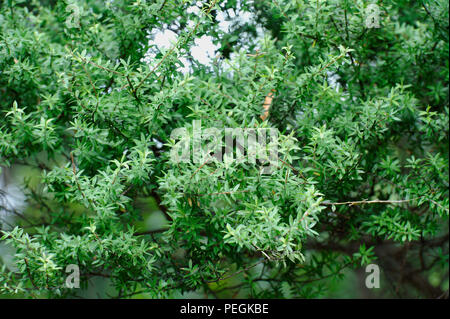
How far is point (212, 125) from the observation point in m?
2.63

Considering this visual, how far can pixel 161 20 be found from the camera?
8.97 feet

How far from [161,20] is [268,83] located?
2.41ft

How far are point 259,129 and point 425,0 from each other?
1474mm

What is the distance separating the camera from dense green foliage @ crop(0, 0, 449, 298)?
2410mm

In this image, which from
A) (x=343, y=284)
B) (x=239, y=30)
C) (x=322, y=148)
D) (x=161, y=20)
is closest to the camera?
(x=322, y=148)

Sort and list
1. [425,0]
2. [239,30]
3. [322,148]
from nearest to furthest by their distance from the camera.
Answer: [322,148] < [425,0] < [239,30]

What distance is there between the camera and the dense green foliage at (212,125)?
2.41 metres

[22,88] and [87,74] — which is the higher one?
[22,88]

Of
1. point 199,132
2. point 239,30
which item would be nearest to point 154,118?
point 199,132

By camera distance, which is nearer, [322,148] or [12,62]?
[322,148]

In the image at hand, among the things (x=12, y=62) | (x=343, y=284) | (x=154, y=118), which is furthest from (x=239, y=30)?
(x=343, y=284)
